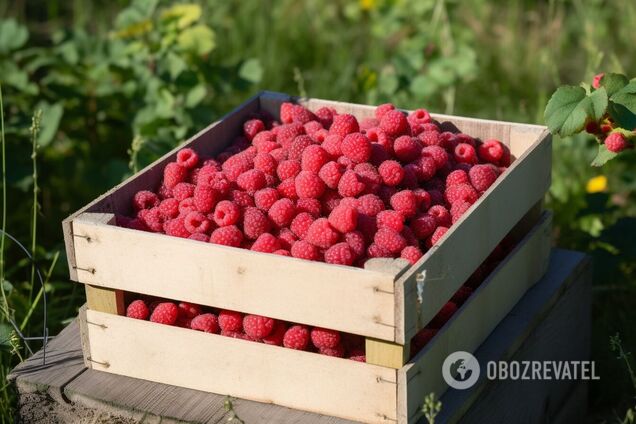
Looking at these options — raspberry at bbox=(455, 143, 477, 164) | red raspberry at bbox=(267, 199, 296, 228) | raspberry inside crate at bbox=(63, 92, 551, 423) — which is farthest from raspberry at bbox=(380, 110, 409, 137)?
red raspberry at bbox=(267, 199, 296, 228)

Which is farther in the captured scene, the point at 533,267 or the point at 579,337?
the point at 579,337

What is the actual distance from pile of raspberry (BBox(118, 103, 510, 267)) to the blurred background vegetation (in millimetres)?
406

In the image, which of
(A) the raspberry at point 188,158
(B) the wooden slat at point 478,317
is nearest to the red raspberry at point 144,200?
(A) the raspberry at point 188,158

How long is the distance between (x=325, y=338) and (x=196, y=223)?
14.5 inches

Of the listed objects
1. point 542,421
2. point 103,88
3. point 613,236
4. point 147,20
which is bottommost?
point 542,421

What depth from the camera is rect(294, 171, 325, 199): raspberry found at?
78.9 inches

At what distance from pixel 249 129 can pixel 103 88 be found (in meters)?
1.14

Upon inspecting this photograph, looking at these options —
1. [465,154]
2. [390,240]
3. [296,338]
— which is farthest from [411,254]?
[465,154]

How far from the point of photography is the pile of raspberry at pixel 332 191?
1.89 metres

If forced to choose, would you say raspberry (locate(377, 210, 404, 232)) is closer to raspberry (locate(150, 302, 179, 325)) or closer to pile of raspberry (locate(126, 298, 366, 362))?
pile of raspberry (locate(126, 298, 366, 362))

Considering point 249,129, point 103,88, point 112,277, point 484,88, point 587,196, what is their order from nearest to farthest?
point 112,277
point 249,129
point 587,196
point 103,88
point 484,88

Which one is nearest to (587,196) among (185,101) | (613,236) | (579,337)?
(613,236)

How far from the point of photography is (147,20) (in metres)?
3.28

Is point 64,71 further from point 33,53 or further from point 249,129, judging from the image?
point 249,129
